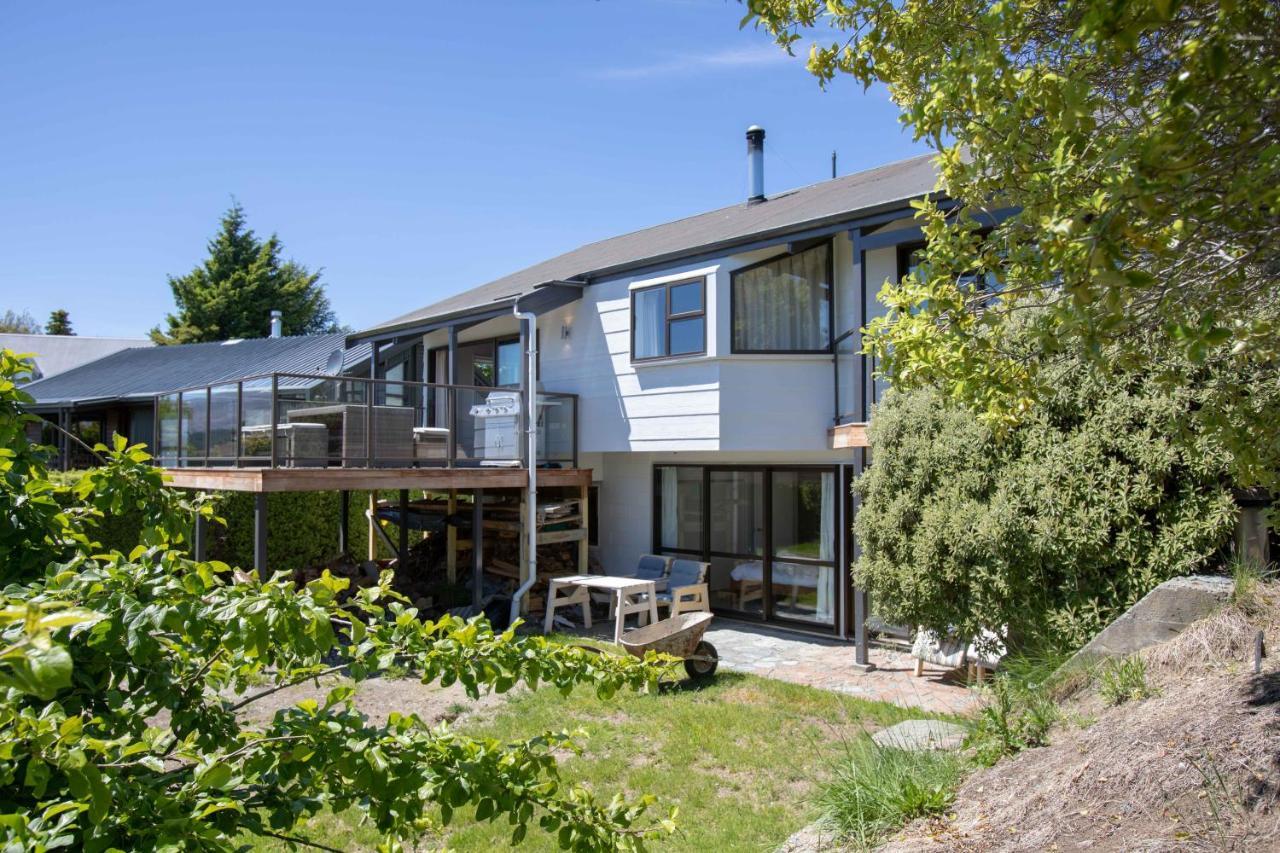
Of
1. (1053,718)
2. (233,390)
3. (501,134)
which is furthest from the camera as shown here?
(501,134)

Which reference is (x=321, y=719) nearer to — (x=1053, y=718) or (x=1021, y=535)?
(x=1053, y=718)

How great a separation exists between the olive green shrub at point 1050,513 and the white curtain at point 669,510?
5.76 metres

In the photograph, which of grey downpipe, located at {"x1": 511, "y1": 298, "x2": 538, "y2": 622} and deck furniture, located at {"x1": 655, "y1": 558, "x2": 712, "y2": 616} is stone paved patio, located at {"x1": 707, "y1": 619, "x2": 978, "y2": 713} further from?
grey downpipe, located at {"x1": 511, "y1": 298, "x2": 538, "y2": 622}

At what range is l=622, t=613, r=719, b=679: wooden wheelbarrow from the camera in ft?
28.7

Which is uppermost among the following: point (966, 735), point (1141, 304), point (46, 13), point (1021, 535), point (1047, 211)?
point (46, 13)

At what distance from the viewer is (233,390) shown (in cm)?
1241

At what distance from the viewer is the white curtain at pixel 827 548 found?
12.0m

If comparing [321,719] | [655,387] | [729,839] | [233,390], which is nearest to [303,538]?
[233,390]

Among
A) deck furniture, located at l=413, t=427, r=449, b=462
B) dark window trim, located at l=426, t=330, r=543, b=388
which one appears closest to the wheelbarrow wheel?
deck furniture, located at l=413, t=427, r=449, b=462

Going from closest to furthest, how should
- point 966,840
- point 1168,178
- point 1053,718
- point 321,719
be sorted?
point 321,719, point 1168,178, point 966,840, point 1053,718

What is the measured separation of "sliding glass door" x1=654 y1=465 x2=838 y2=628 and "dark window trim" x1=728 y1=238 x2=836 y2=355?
5.98 ft

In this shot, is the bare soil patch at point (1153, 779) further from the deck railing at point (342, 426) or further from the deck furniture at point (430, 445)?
the deck furniture at point (430, 445)

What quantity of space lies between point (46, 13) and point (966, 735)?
43.7 ft

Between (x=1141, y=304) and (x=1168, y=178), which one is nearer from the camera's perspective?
(x=1168, y=178)
